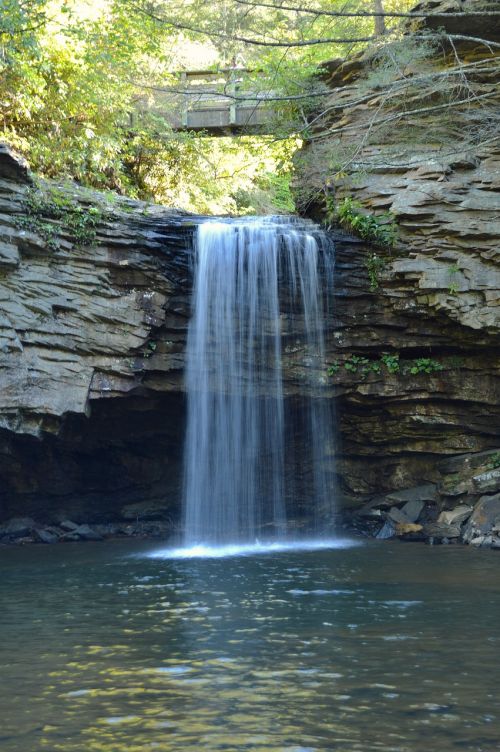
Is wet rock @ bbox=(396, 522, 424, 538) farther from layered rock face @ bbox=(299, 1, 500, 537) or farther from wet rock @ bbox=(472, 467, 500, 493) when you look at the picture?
wet rock @ bbox=(472, 467, 500, 493)

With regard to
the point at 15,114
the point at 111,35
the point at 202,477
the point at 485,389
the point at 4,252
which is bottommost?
the point at 202,477

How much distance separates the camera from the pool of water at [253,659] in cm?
502

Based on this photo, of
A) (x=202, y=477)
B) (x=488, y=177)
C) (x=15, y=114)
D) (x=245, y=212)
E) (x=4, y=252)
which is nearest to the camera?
(x=4, y=252)

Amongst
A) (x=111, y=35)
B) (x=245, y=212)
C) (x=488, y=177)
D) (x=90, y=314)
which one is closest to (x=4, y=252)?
(x=90, y=314)

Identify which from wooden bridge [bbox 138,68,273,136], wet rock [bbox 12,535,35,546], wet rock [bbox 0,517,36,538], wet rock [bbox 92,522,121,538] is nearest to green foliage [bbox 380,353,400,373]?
wet rock [bbox 92,522,121,538]

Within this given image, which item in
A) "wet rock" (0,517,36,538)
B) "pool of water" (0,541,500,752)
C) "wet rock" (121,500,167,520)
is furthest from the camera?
"wet rock" (121,500,167,520)

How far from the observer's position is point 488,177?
15.2m

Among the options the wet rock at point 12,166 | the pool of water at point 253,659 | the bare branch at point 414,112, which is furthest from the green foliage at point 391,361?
the wet rock at point 12,166

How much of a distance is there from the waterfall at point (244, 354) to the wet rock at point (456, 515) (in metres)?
3.31

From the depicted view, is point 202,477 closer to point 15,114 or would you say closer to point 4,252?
point 4,252

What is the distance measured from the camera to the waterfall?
51.6ft

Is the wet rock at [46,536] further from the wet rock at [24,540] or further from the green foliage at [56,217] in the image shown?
the green foliage at [56,217]

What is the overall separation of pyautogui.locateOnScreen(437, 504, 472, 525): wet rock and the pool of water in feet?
10.9

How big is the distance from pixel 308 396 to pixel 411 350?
2331 mm
